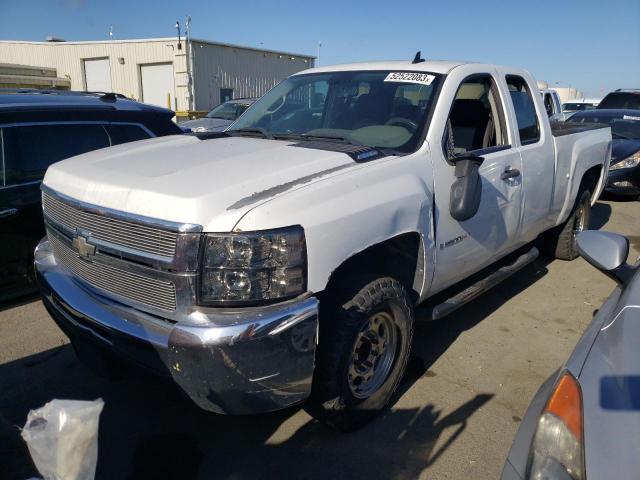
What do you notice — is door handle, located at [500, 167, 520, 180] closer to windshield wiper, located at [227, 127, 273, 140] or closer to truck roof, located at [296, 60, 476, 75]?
truck roof, located at [296, 60, 476, 75]

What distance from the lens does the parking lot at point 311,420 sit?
8.82 feet

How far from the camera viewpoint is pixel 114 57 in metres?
27.0

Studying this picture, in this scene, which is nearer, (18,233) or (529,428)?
(529,428)

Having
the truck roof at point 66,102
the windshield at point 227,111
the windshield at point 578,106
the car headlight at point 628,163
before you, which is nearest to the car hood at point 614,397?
the truck roof at point 66,102

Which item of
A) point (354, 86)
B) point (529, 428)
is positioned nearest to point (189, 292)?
point (529, 428)

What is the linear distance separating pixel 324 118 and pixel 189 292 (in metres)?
1.95

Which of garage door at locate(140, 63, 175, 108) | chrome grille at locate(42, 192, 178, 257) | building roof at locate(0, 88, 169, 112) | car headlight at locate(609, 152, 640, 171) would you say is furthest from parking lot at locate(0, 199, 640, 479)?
garage door at locate(140, 63, 175, 108)

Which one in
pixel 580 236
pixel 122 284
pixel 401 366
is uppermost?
pixel 580 236

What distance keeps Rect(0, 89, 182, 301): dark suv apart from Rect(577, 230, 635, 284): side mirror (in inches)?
157

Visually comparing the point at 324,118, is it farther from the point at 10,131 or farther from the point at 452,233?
the point at 10,131

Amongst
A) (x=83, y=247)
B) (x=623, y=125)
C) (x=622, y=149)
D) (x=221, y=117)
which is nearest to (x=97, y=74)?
(x=221, y=117)

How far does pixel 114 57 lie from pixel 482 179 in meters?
27.7

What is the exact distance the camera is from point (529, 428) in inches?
73.5

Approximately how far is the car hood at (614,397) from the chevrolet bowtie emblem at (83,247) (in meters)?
2.25
